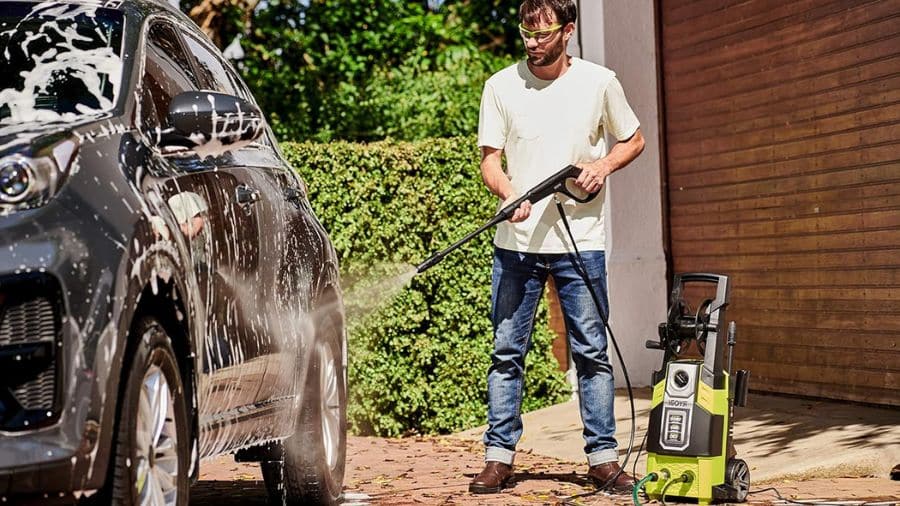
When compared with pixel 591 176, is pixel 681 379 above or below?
below

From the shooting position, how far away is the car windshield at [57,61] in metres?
4.79

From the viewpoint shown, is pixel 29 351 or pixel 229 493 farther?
pixel 229 493

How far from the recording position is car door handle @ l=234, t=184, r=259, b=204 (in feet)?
18.7

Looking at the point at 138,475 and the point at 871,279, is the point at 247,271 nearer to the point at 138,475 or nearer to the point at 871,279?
the point at 138,475

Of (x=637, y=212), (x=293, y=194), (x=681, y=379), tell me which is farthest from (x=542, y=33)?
(x=637, y=212)

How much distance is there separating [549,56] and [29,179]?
11.5 ft

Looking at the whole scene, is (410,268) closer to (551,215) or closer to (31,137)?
(551,215)

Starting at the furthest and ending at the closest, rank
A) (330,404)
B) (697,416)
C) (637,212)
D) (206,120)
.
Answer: (637,212)
(330,404)
(697,416)
(206,120)

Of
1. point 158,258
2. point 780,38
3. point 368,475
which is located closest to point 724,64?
point 780,38

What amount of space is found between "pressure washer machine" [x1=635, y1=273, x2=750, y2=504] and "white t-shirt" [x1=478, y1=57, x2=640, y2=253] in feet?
2.74

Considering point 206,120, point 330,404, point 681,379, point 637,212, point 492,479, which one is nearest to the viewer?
point 206,120

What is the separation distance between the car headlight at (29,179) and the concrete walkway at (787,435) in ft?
13.6

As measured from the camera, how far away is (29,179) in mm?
4168

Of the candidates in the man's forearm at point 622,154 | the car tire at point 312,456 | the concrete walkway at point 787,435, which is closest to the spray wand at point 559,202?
the man's forearm at point 622,154
